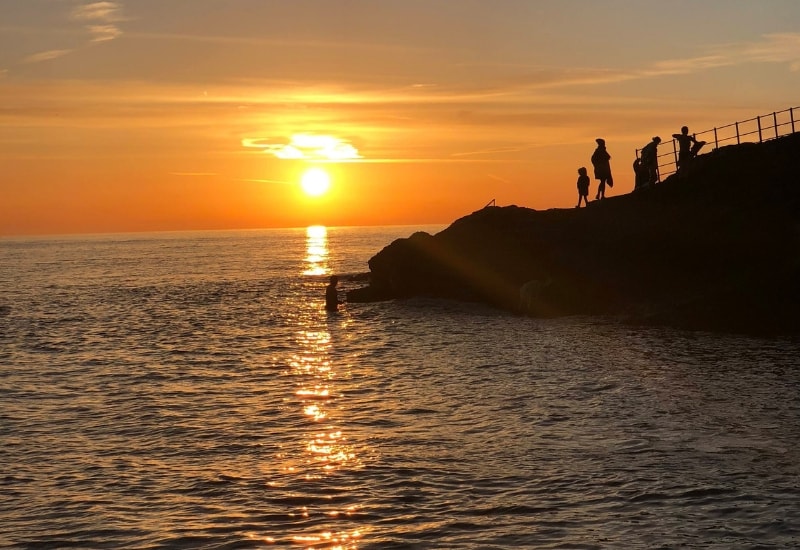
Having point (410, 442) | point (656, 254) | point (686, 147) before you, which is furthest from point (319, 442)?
point (686, 147)

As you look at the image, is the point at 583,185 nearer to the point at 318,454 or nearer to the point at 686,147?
the point at 686,147

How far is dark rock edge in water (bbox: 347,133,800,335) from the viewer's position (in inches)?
1252

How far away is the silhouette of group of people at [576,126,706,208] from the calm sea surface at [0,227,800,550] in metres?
9.82

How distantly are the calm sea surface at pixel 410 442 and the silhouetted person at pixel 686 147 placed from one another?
38.6 feet

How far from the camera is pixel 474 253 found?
4481 cm

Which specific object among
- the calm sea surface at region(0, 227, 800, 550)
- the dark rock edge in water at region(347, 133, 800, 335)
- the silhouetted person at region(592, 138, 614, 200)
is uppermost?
the silhouetted person at region(592, 138, 614, 200)

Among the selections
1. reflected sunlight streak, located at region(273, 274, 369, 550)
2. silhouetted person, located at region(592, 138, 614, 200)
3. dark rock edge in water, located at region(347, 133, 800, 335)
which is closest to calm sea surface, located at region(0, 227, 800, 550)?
reflected sunlight streak, located at region(273, 274, 369, 550)

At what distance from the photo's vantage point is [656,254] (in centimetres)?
3638

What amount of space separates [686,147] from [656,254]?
7861mm

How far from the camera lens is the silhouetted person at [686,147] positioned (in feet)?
135

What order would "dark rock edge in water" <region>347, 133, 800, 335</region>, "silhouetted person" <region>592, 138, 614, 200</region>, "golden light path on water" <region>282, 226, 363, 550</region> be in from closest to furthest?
"golden light path on water" <region>282, 226, 363, 550</region> → "dark rock edge in water" <region>347, 133, 800, 335</region> → "silhouetted person" <region>592, 138, 614, 200</region>

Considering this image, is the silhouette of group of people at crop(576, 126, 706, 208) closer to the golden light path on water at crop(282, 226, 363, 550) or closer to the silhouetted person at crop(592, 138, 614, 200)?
the silhouetted person at crop(592, 138, 614, 200)

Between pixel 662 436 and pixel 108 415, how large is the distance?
11.7 metres

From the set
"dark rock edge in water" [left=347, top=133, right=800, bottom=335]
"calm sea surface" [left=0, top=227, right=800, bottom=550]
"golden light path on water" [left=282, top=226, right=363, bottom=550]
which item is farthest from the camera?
"dark rock edge in water" [left=347, top=133, right=800, bottom=335]
